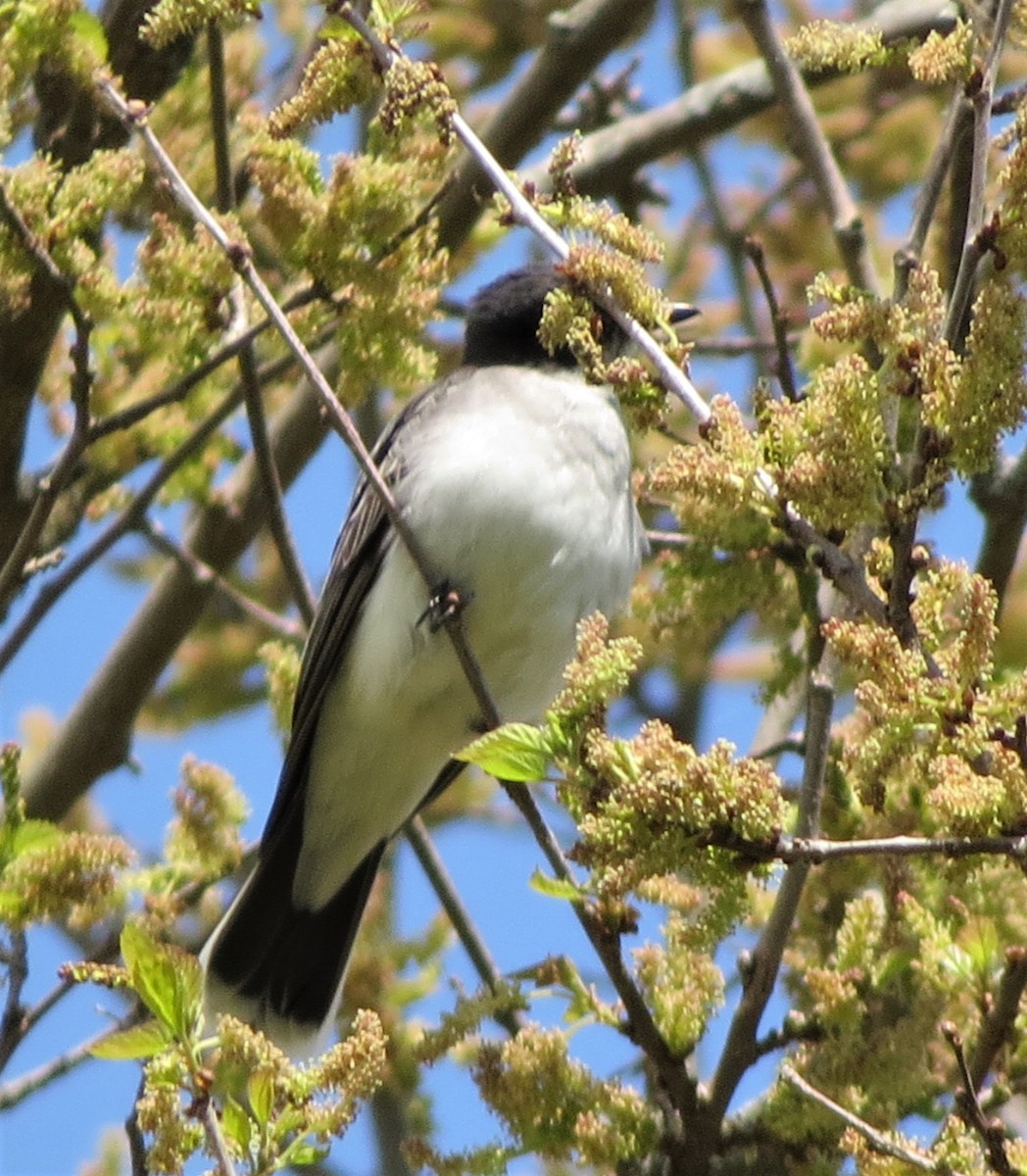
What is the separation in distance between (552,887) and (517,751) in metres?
0.44

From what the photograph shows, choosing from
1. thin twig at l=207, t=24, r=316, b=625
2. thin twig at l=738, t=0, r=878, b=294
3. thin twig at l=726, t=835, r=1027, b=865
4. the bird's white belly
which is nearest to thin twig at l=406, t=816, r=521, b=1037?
the bird's white belly

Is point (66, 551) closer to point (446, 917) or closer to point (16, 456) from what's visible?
point (16, 456)

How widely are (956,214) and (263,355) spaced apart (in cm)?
290

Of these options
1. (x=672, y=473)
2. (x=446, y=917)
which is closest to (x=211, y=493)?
(x=446, y=917)

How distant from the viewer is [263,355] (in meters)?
5.84

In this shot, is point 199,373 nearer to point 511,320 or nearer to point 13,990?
point 13,990

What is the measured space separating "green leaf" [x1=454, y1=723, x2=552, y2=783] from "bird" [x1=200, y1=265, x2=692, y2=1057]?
7.27 ft

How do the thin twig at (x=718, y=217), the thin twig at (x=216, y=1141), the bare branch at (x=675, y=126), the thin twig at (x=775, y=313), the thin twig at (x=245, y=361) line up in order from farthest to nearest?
the thin twig at (x=718, y=217) < the bare branch at (x=675, y=126) < the thin twig at (x=245, y=361) < the thin twig at (x=775, y=313) < the thin twig at (x=216, y=1141)

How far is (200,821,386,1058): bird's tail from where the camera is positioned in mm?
5348

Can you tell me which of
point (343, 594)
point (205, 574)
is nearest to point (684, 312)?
point (343, 594)

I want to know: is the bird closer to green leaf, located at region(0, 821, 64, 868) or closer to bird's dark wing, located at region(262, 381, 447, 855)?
bird's dark wing, located at region(262, 381, 447, 855)

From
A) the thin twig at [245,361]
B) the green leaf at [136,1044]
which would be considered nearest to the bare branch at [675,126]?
the thin twig at [245,361]

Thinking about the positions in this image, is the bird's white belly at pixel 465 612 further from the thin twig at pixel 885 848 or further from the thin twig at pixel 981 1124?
the thin twig at pixel 885 848

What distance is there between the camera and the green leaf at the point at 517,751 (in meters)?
2.47
